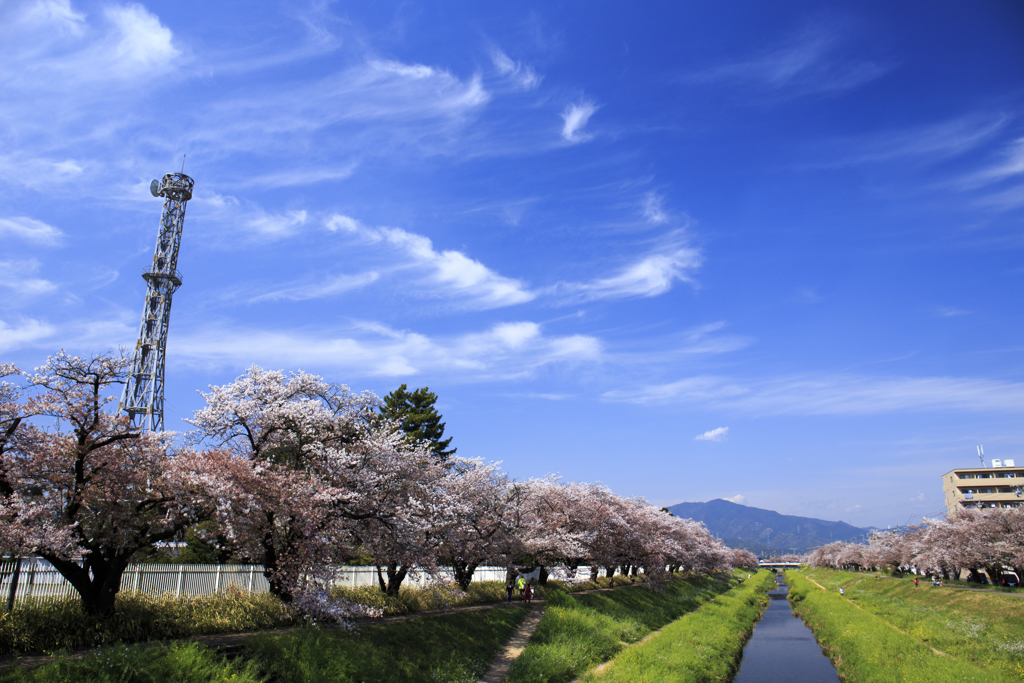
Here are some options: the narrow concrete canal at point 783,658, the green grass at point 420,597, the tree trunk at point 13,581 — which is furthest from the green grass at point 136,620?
the narrow concrete canal at point 783,658

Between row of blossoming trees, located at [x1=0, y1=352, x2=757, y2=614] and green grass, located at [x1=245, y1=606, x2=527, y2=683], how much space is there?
1789mm

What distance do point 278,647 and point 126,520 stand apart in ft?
19.2

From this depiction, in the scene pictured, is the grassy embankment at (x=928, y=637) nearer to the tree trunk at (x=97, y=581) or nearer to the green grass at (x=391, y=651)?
the green grass at (x=391, y=651)

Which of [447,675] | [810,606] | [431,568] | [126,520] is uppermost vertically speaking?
[126,520]

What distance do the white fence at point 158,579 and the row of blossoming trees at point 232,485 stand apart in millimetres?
1459

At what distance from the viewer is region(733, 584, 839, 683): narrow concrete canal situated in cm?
3441

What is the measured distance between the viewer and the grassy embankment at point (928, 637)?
27.3 m

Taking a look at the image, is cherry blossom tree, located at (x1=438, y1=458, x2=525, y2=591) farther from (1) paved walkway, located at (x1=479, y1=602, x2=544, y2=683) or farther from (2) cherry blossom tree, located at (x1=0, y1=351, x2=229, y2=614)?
(2) cherry blossom tree, located at (x1=0, y1=351, x2=229, y2=614)

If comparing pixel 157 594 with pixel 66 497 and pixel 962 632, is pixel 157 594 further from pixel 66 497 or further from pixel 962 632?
pixel 962 632

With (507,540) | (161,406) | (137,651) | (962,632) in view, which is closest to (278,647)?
(137,651)

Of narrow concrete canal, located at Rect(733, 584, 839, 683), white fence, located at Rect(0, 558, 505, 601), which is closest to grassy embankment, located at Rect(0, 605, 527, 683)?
white fence, located at Rect(0, 558, 505, 601)

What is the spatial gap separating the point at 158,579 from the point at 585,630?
2267 centimetres

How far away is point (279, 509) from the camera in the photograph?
18.7 metres

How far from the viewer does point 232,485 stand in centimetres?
1709
